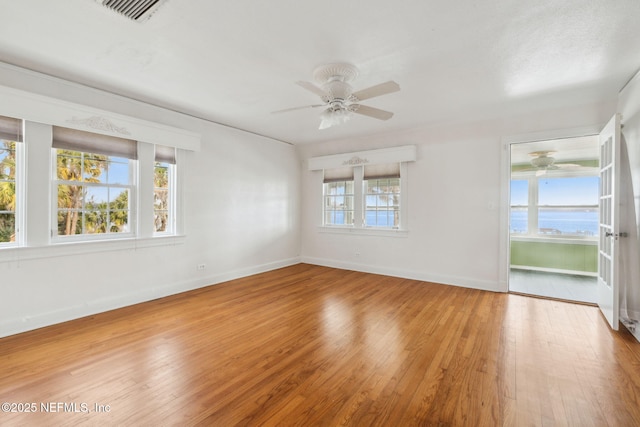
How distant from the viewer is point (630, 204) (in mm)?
3131

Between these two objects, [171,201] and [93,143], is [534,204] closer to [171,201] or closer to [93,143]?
[171,201]

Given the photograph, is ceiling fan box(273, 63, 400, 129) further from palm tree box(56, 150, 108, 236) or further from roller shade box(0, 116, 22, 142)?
roller shade box(0, 116, 22, 142)

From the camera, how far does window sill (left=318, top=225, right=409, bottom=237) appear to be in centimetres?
515

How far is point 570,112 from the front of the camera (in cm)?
377

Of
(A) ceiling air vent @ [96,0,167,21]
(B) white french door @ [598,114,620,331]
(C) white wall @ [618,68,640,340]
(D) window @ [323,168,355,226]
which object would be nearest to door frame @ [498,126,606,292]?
(B) white french door @ [598,114,620,331]

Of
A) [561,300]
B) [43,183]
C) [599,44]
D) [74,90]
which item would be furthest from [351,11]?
[561,300]

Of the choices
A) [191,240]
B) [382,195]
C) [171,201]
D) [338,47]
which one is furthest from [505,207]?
[171,201]

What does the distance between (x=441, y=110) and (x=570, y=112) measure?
65.2 inches

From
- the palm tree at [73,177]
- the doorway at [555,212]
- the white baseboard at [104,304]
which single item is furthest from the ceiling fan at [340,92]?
the doorway at [555,212]

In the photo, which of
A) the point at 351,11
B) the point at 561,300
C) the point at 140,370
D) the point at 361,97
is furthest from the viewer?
the point at 561,300

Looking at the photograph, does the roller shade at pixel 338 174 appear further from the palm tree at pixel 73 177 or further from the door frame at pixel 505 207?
the palm tree at pixel 73 177

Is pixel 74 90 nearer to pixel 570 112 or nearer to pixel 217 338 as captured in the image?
pixel 217 338

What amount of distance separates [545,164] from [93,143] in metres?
7.78

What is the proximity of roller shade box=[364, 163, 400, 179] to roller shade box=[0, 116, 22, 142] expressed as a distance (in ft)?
15.8
